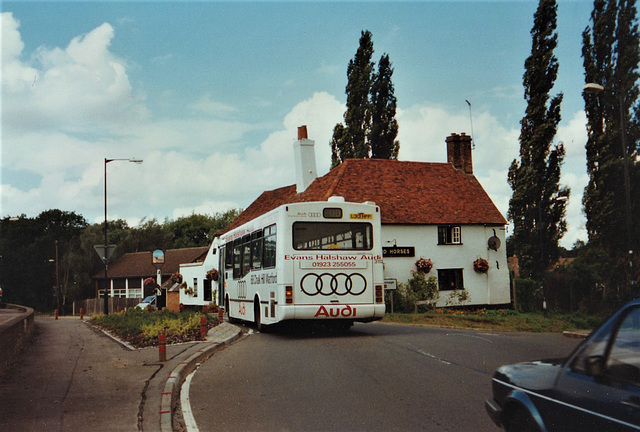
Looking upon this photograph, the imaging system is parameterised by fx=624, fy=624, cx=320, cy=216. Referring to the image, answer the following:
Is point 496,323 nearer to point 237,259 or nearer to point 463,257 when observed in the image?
point 237,259

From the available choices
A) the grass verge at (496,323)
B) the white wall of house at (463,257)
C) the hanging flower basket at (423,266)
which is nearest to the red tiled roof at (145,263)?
the white wall of house at (463,257)

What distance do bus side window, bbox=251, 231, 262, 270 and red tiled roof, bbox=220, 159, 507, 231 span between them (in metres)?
15.0

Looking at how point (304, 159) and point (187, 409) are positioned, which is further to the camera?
point (304, 159)

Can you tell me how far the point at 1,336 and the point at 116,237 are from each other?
83.3 meters

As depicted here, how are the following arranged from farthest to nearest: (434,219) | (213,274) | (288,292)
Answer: (213,274) < (434,219) < (288,292)

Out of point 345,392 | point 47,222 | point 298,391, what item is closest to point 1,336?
point 298,391

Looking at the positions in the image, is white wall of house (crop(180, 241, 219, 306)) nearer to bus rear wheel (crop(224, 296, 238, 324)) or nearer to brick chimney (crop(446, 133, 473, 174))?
brick chimney (crop(446, 133, 473, 174))

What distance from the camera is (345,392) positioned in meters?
8.60

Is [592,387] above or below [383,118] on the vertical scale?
below

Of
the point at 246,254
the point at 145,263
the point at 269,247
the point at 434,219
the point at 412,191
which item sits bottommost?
the point at 246,254

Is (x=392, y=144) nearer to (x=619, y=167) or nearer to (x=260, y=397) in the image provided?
(x=619, y=167)

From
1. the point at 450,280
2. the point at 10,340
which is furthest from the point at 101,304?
the point at 10,340

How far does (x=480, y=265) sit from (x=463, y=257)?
1024mm

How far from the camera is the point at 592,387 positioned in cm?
374
